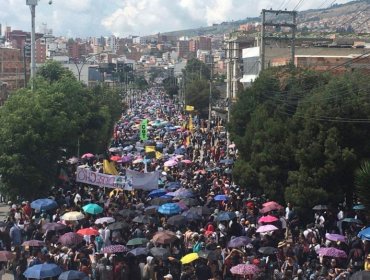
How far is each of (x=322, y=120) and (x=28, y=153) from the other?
10410mm

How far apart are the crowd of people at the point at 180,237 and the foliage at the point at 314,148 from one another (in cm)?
65

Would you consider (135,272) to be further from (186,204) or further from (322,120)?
(322,120)

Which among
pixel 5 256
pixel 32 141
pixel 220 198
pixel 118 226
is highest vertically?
pixel 32 141

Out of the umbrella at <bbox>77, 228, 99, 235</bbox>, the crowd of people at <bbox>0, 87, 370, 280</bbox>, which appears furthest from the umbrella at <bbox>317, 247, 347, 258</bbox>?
the umbrella at <bbox>77, 228, 99, 235</bbox>

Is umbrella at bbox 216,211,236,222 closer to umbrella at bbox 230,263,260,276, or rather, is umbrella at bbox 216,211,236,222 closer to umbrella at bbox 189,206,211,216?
umbrella at bbox 189,206,211,216

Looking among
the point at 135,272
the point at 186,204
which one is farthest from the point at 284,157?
the point at 135,272

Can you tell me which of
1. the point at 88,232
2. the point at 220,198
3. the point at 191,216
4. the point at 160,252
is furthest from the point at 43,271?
the point at 220,198

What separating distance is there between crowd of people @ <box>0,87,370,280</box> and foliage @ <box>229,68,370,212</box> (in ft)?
2.15

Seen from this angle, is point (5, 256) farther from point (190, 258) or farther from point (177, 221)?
point (177, 221)

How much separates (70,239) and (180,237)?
271 cm

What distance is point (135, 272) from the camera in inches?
628

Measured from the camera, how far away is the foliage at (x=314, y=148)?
24000mm

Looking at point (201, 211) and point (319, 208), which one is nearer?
point (201, 211)

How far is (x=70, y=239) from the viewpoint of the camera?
18.2m
